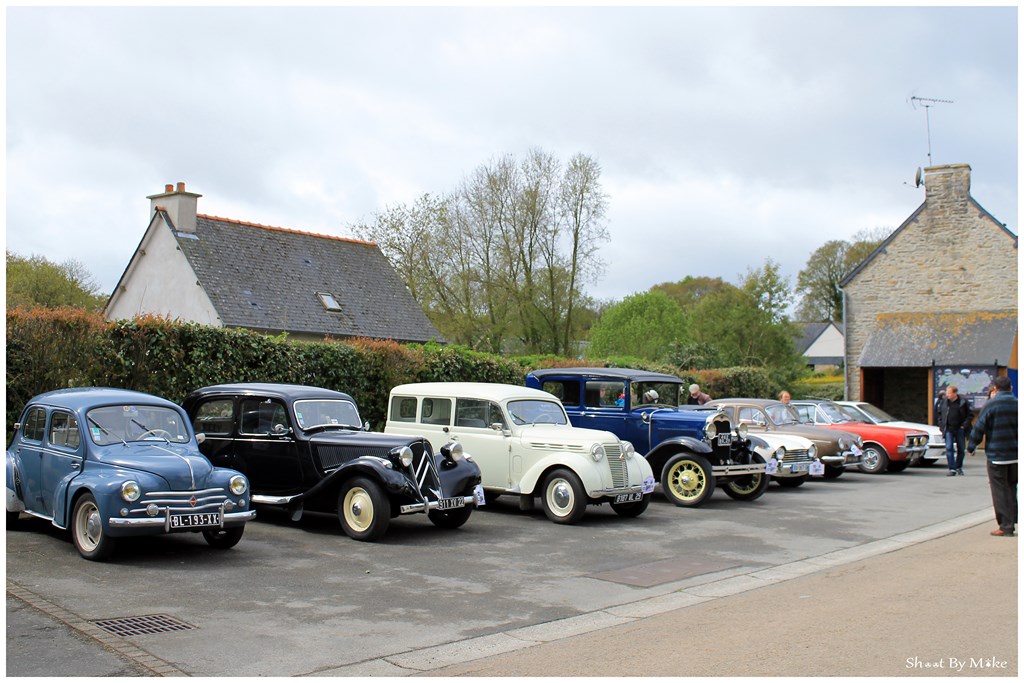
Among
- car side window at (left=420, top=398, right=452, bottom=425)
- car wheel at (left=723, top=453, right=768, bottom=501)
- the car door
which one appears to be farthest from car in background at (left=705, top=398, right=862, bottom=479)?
car side window at (left=420, top=398, right=452, bottom=425)

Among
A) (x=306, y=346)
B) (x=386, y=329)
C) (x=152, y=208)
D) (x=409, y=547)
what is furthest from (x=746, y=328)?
(x=409, y=547)

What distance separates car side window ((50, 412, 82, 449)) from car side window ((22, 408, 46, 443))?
19 cm

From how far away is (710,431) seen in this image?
14.6 m

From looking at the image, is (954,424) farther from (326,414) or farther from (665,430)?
(326,414)

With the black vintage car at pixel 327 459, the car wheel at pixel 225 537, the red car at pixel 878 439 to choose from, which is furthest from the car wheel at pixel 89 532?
the red car at pixel 878 439

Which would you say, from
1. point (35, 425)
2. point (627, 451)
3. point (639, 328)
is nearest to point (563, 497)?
point (627, 451)

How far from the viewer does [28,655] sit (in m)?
5.84

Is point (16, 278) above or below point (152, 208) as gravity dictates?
below

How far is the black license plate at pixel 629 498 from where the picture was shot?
12.4 m

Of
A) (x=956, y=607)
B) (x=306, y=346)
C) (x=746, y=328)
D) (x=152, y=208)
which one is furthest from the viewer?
(x=746, y=328)

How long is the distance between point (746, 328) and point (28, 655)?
3658cm

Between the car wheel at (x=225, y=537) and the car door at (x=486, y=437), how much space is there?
4047 mm

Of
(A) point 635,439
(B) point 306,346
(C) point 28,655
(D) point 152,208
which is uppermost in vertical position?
(D) point 152,208

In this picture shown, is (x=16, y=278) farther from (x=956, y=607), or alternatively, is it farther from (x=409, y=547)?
(x=956, y=607)
